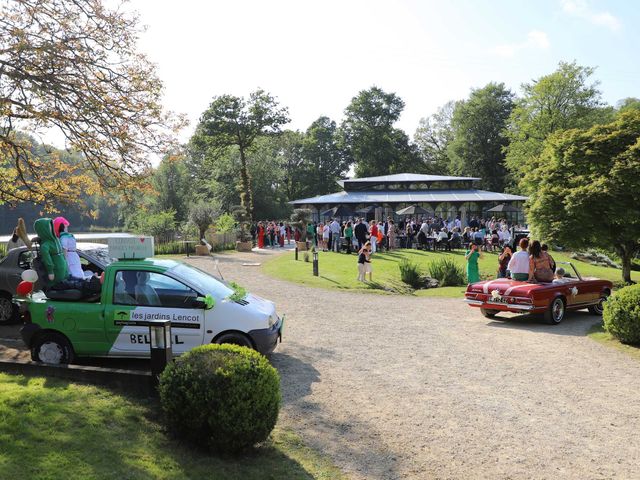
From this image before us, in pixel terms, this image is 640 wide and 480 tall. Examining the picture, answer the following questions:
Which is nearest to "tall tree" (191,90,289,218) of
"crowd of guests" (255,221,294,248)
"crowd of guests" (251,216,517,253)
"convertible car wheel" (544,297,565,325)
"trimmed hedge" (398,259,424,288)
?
"crowd of guests" (255,221,294,248)

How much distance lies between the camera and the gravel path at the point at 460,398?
18.5ft

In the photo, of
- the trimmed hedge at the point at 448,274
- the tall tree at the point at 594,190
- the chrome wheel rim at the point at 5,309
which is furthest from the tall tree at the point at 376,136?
the chrome wheel rim at the point at 5,309

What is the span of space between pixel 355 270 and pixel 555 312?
10.4 metres

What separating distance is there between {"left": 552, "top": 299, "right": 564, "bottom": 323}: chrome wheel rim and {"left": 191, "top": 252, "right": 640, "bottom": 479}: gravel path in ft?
0.83

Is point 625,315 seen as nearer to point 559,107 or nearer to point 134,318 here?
point 134,318

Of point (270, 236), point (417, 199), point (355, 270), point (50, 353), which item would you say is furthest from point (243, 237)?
point (50, 353)

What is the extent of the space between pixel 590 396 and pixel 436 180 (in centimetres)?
3973

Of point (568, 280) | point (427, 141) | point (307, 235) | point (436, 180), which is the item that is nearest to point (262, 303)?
point (568, 280)

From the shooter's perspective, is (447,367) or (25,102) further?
(25,102)

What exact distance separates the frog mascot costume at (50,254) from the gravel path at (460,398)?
11.7 feet

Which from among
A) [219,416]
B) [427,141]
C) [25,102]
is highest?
[427,141]

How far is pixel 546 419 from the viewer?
6.72 meters

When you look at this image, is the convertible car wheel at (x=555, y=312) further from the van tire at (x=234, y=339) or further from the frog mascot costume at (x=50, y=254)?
the frog mascot costume at (x=50, y=254)

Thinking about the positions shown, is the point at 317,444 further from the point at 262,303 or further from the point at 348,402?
the point at 262,303
